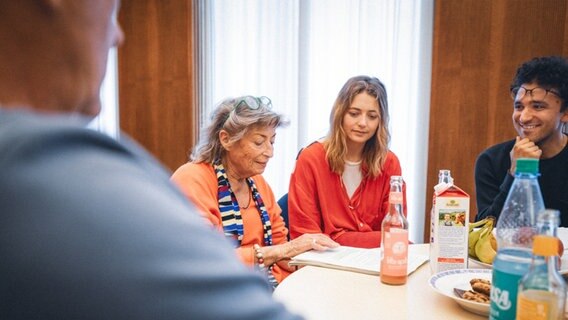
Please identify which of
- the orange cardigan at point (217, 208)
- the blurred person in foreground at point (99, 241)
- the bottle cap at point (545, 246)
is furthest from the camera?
the orange cardigan at point (217, 208)

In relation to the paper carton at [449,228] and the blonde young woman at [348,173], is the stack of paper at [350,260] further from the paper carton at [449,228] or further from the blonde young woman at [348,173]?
the blonde young woman at [348,173]

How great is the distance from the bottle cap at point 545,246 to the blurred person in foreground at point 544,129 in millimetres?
1365

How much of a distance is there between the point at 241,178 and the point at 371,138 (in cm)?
79

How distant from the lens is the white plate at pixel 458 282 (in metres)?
0.94

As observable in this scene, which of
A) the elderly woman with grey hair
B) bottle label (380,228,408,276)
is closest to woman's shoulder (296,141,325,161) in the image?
the elderly woman with grey hair

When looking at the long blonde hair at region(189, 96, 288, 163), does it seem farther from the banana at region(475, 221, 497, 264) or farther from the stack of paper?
the banana at region(475, 221, 497, 264)

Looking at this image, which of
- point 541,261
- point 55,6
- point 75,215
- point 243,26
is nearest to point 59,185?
point 75,215

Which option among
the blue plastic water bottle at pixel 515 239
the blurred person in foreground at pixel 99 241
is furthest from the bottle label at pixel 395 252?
the blurred person in foreground at pixel 99 241

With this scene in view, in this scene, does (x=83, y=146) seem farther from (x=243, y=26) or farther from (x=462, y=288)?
(x=243, y=26)

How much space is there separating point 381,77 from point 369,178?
1348mm

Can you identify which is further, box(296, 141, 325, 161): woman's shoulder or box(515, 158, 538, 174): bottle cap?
box(296, 141, 325, 161): woman's shoulder

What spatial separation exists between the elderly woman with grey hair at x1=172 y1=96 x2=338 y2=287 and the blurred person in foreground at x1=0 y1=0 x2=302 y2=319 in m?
1.45

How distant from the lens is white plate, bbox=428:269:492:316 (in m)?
0.94

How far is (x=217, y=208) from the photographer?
1770 millimetres
